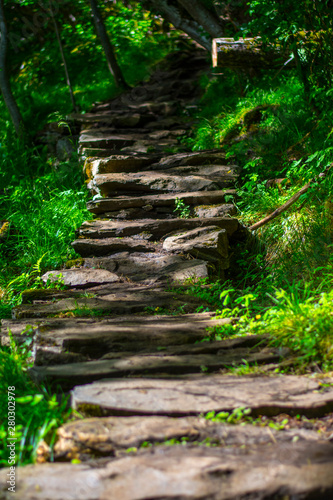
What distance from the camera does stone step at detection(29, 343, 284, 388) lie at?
2303 millimetres

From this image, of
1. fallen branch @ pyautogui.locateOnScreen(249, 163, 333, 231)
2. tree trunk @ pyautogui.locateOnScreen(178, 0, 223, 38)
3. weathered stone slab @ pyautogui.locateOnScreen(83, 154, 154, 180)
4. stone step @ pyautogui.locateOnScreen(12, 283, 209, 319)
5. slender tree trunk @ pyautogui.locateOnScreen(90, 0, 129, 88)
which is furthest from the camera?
slender tree trunk @ pyautogui.locateOnScreen(90, 0, 129, 88)

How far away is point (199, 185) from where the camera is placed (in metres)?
5.52

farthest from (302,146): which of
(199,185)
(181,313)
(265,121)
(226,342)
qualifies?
(226,342)

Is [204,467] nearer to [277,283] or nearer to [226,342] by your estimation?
[226,342]

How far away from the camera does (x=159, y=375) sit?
2.35m

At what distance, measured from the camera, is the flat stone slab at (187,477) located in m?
1.48

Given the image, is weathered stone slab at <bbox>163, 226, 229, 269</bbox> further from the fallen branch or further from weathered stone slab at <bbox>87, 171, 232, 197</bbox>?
weathered stone slab at <bbox>87, 171, 232, 197</bbox>

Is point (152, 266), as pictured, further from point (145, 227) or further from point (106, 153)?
point (106, 153)

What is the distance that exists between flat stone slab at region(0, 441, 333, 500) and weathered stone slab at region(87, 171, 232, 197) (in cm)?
416

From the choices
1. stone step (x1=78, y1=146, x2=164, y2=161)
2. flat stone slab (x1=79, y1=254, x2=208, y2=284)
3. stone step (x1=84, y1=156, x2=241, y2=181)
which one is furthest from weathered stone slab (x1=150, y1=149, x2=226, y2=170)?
flat stone slab (x1=79, y1=254, x2=208, y2=284)

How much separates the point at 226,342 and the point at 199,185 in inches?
125

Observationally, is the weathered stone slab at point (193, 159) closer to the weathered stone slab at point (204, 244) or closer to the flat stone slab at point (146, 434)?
the weathered stone slab at point (204, 244)

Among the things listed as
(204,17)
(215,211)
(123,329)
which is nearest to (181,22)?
(204,17)

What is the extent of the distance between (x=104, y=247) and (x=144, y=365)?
7.74ft
